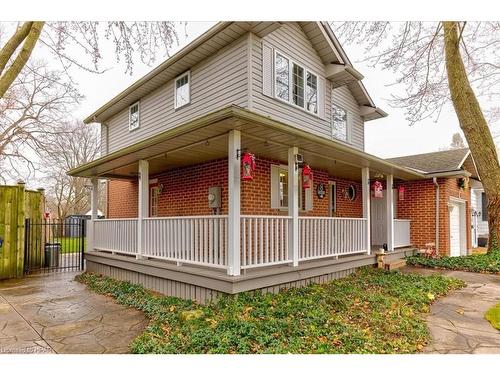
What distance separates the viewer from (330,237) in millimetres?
7582

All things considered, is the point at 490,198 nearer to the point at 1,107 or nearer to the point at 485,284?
the point at 485,284

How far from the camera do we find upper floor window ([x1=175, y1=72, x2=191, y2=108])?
30.9 feet

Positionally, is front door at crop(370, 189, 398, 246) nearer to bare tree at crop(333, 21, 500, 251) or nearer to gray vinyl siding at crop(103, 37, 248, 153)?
bare tree at crop(333, 21, 500, 251)

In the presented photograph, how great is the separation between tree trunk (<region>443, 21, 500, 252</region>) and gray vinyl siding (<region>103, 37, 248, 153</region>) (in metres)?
7.70

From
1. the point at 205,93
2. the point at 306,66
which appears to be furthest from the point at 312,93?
the point at 205,93

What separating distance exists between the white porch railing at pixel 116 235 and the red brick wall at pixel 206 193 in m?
1.77

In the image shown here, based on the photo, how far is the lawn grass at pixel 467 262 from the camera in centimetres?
939

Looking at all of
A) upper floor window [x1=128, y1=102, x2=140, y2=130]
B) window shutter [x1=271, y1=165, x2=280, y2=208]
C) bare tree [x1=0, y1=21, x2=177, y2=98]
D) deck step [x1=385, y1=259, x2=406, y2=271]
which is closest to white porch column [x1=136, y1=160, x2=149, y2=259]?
window shutter [x1=271, y1=165, x2=280, y2=208]

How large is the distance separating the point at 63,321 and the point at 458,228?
13922 mm

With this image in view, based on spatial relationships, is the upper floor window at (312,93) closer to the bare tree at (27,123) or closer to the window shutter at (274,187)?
the window shutter at (274,187)

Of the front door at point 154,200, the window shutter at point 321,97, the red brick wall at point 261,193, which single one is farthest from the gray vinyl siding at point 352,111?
the front door at point 154,200
